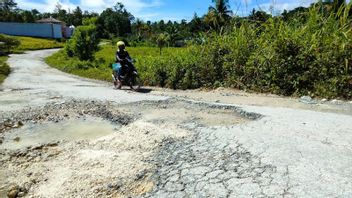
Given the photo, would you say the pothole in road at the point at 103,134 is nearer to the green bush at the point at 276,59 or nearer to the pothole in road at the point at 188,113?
the pothole in road at the point at 188,113

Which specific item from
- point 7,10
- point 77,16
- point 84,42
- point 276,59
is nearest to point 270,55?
point 276,59

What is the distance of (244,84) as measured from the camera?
34.6 feet

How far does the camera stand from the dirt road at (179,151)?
3721 millimetres

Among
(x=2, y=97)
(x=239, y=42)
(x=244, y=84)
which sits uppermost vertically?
(x=239, y=42)

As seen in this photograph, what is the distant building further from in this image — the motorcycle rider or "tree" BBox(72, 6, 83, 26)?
the motorcycle rider

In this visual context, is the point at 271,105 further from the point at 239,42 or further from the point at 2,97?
the point at 2,97

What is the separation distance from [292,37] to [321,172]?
22.5ft

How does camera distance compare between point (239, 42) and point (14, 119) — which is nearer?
point (14, 119)

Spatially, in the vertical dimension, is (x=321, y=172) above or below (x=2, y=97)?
above

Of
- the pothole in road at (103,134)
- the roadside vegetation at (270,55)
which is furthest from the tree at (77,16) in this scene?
the pothole in road at (103,134)

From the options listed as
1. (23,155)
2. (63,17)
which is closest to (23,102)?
(23,155)

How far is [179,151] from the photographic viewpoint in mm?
Result: 4734

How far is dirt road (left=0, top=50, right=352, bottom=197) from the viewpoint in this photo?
372 centimetres

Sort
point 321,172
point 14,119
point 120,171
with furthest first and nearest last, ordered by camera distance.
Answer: point 14,119 → point 120,171 → point 321,172
